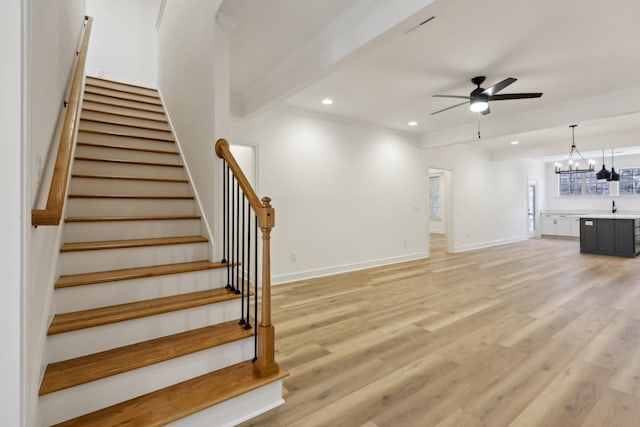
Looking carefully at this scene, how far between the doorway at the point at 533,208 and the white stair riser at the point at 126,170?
11.5 m

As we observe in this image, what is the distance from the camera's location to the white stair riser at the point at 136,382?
56.8 inches

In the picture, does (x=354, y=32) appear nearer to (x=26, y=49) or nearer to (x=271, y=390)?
(x=26, y=49)

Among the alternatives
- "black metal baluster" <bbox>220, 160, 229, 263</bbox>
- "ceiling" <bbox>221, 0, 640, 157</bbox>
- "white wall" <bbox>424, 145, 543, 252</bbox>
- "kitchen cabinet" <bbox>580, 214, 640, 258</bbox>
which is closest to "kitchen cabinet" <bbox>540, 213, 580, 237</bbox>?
"white wall" <bbox>424, 145, 543, 252</bbox>

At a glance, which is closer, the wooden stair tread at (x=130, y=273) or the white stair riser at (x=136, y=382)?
the white stair riser at (x=136, y=382)

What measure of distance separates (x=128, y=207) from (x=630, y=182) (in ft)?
43.4

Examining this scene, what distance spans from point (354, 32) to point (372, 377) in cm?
277

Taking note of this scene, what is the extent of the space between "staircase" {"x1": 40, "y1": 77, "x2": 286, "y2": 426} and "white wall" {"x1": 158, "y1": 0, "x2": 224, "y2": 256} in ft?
1.29

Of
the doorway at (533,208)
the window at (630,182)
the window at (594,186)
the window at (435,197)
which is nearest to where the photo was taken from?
the window at (630,182)

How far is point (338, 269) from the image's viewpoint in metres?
5.44

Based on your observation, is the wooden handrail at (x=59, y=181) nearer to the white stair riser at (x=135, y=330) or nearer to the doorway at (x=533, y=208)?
the white stair riser at (x=135, y=330)

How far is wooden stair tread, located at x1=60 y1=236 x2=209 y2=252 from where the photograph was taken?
2.14m

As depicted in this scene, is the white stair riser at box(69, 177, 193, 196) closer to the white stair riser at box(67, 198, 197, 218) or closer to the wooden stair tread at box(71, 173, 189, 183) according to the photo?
the wooden stair tread at box(71, 173, 189, 183)

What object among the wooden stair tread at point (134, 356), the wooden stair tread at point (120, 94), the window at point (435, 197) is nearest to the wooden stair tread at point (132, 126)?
the wooden stair tread at point (120, 94)

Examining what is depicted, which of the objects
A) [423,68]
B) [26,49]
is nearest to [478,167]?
[423,68]
